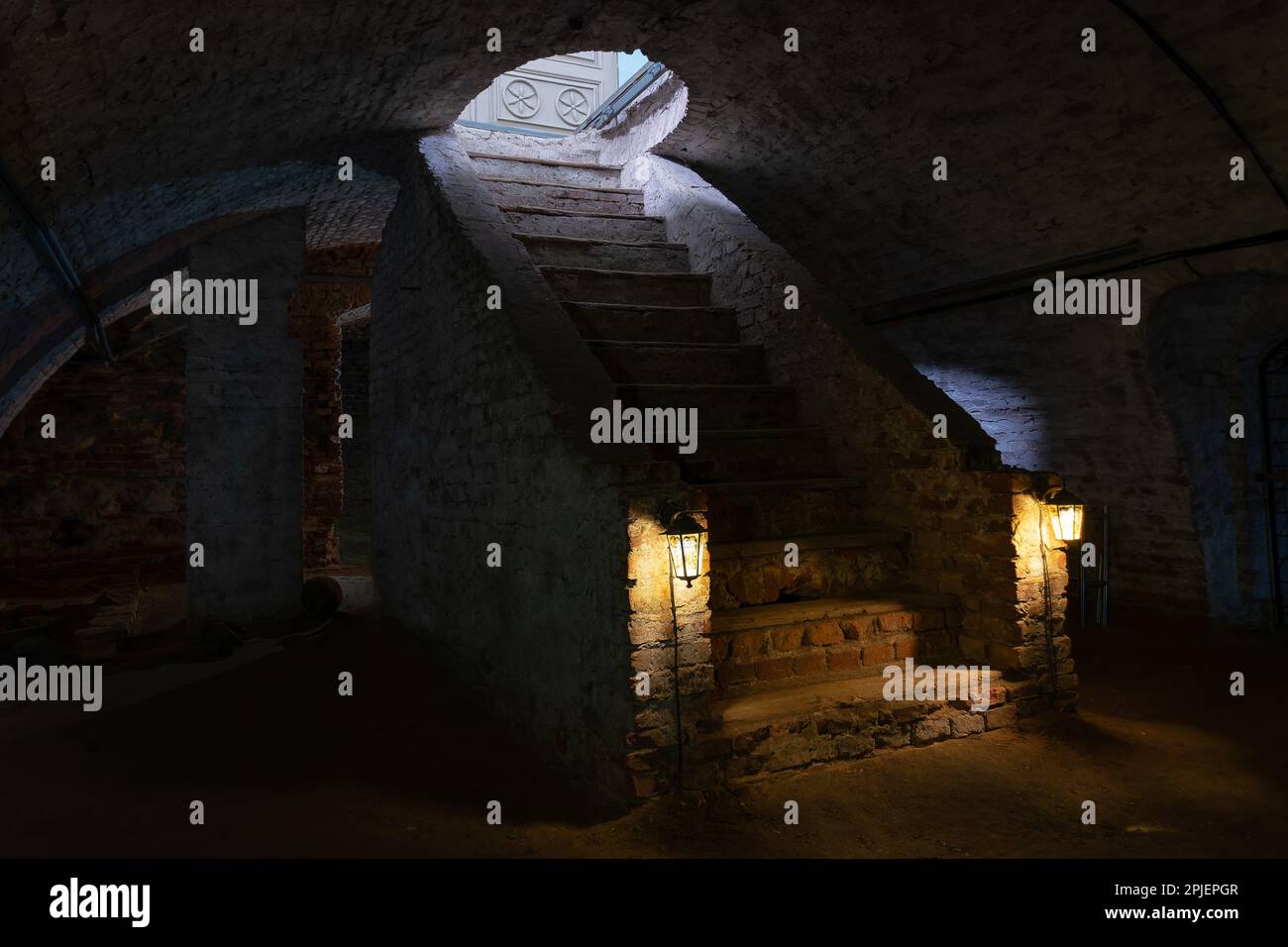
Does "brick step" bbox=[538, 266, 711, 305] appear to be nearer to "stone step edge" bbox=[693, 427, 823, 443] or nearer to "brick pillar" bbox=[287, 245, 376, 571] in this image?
"stone step edge" bbox=[693, 427, 823, 443]

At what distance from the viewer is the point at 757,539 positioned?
212 inches

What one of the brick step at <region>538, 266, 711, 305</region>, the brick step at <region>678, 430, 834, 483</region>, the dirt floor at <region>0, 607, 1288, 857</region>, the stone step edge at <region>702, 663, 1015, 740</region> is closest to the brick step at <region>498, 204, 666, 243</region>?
the brick step at <region>538, 266, 711, 305</region>

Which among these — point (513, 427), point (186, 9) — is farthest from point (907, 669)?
point (186, 9)

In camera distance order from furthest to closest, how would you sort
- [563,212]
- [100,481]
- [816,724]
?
[100,481], [563,212], [816,724]

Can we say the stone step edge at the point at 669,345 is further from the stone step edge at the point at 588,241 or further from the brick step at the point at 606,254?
the stone step edge at the point at 588,241

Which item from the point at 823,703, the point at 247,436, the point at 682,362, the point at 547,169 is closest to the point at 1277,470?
the point at 682,362

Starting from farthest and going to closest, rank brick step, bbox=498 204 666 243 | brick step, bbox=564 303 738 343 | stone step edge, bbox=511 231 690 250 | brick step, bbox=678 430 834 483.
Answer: brick step, bbox=498 204 666 243, stone step edge, bbox=511 231 690 250, brick step, bbox=564 303 738 343, brick step, bbox=678 430 834 483

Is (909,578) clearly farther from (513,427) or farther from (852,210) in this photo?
(852,210)

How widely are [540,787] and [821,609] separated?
1.88 meters

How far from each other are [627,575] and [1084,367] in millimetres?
5058

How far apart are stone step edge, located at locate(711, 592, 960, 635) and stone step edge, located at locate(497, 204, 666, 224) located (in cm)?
426

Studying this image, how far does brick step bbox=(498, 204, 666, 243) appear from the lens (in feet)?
24.5

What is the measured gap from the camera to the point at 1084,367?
7.01 m

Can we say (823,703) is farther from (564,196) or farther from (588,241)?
(564,196)
